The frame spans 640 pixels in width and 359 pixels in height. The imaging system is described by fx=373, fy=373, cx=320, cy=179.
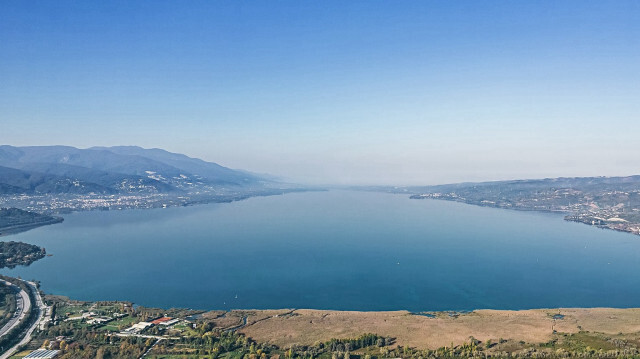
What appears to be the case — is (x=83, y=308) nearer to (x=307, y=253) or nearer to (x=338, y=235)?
(x=307, y=253)

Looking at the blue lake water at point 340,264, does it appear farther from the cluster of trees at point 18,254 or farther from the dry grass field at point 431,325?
the dry grass field at point 431,325

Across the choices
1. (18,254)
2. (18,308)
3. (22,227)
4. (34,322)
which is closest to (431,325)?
(34,322)

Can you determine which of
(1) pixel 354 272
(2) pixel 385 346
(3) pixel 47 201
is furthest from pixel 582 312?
(3) pixel 47 201

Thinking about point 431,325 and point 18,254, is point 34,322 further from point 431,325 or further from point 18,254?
point 431,325

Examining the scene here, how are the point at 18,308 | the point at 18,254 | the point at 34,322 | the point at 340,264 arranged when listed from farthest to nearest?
1. the point at 18,254
2. the point at 340,264
3. the point at 18,308
4. the point at 34,322

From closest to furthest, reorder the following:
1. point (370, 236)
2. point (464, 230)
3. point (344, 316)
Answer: point (344, 316), point (370, 236), point (464, 230)

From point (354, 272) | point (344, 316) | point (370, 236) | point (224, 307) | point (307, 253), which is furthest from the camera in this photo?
point (370, 236)

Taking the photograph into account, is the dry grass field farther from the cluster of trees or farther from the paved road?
the cluster of trees

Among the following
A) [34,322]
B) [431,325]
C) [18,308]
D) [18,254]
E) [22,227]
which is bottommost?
[34,322]
